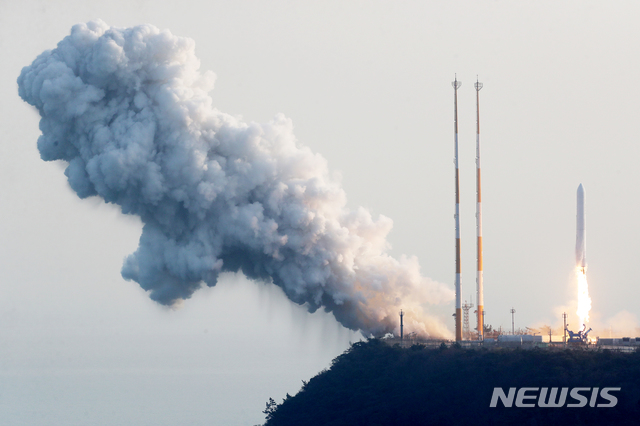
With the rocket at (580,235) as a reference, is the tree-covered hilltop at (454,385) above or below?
below

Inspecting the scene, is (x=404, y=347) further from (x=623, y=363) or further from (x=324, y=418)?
(x=623, y=363)

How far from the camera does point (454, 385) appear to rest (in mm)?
108312

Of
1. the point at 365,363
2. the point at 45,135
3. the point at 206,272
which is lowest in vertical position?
the point at 365,363

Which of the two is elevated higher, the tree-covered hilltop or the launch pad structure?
the launch pad structure

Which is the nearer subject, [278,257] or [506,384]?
[506,384]

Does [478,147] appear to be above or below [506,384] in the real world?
above

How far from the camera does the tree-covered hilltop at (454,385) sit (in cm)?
9831

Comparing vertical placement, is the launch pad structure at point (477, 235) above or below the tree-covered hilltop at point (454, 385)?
above

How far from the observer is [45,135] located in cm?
12056

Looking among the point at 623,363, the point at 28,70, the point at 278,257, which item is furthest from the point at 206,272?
the point at 623,363

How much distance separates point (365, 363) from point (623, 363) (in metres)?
28.1

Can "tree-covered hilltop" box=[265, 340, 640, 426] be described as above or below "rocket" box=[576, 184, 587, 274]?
below

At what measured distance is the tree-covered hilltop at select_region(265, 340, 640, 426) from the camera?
98312 millimetres

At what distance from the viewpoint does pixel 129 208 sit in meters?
120
